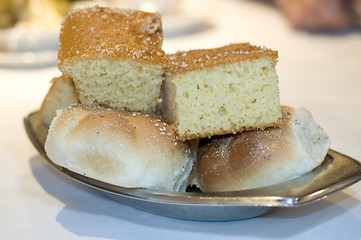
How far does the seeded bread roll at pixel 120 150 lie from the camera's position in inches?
36.7

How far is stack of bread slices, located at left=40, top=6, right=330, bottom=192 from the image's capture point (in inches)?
37.1

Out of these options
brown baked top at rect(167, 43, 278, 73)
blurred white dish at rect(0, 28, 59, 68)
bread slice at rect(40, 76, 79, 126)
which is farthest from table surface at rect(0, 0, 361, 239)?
brown baked top at rect(167, 43, 278, 73)

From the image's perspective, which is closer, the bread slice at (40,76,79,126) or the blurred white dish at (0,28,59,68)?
the bread slice at (40,76,79,126)

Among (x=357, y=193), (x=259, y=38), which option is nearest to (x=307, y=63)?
(x=259, y=38)

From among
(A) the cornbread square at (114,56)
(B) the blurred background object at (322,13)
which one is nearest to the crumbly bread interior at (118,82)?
(A) the cornbread square at (114,56)

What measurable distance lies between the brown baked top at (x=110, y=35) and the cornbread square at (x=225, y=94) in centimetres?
10

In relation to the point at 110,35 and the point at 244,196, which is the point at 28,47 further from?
the point at 244,196

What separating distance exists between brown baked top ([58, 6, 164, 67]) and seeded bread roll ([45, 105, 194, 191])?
0.14m

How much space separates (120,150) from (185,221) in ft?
0.67

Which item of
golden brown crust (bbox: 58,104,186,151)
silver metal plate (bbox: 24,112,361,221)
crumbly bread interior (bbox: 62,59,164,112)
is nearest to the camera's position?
silver metal plate (bbox: 24,112,361,221)

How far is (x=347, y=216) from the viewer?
983 mm

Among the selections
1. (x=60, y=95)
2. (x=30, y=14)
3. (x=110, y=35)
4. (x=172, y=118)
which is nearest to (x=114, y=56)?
(x=110, y=35)

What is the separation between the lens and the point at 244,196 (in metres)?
0.88

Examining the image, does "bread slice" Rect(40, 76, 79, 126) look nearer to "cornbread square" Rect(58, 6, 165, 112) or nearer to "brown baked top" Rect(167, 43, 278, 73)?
"cornbread square" Rect(58, 6, 165, 112)
